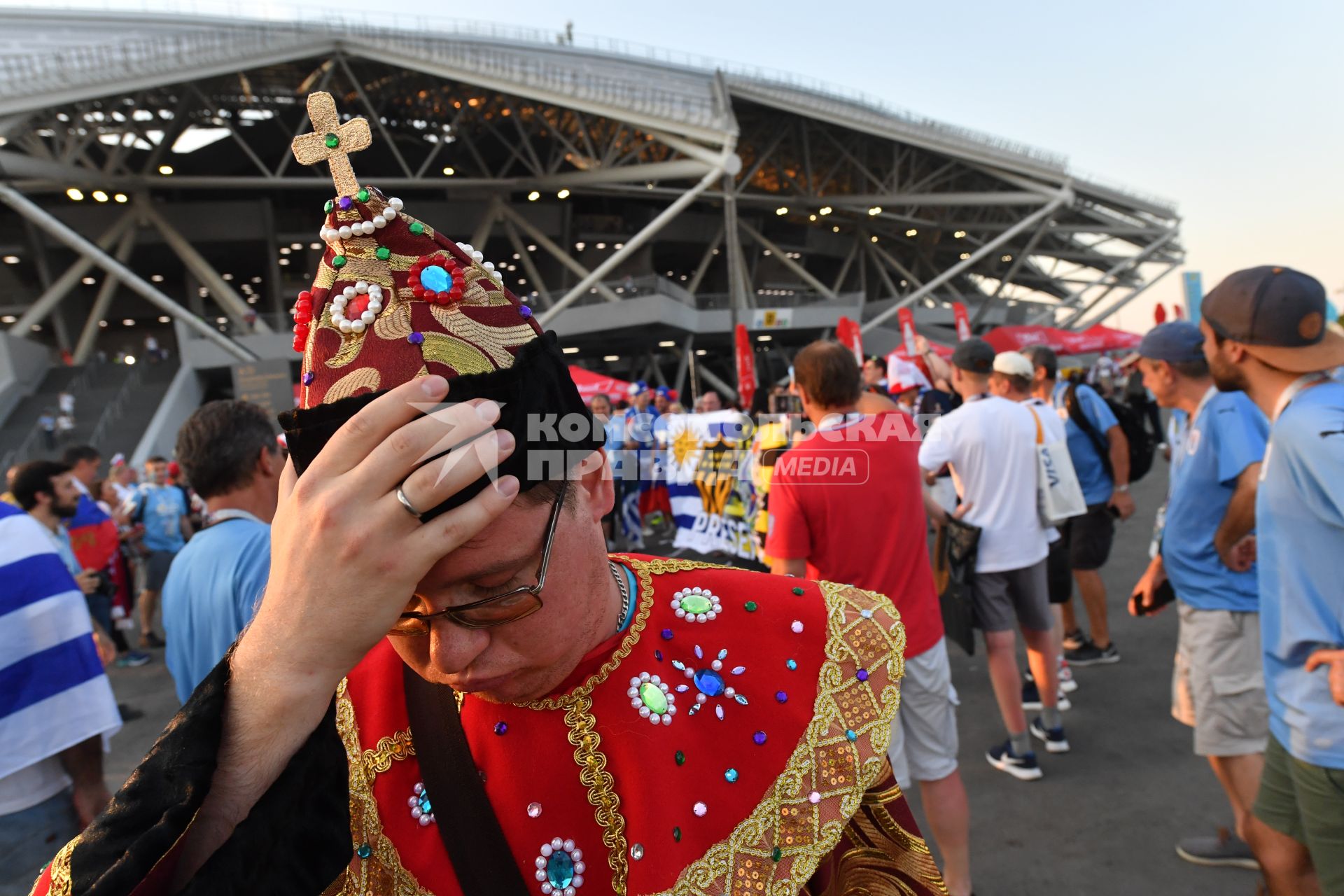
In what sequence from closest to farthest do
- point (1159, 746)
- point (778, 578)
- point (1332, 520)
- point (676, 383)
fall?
point (778, 578) → point (1332, 520) → point (1159, 746) → point (676, 383)

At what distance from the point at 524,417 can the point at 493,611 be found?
0.93 feet

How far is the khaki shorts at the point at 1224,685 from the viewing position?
9.55ft

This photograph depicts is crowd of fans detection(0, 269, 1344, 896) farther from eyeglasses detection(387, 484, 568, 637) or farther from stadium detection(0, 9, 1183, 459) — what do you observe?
stadium detection(0, 9, 1183, 459)

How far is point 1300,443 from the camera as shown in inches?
79.4

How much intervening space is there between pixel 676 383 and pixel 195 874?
35.0 metres

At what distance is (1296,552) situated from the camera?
2102 millimetres

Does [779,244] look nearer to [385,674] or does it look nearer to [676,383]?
[676,383]

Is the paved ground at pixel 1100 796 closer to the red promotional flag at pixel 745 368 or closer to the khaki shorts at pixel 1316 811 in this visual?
the khaki shorts at pixel 1316 811

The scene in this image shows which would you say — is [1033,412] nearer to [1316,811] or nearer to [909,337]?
[1316,811]

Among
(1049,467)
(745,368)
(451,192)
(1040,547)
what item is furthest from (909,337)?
(451,192)

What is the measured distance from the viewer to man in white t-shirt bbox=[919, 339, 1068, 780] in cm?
406

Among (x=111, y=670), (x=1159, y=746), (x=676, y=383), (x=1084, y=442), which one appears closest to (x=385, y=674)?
(x=1159, y=746)

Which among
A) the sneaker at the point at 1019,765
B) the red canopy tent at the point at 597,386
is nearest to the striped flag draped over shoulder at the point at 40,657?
the sneaker at the point at 1019,765

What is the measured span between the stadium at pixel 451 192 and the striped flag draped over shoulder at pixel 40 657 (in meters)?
13.8
